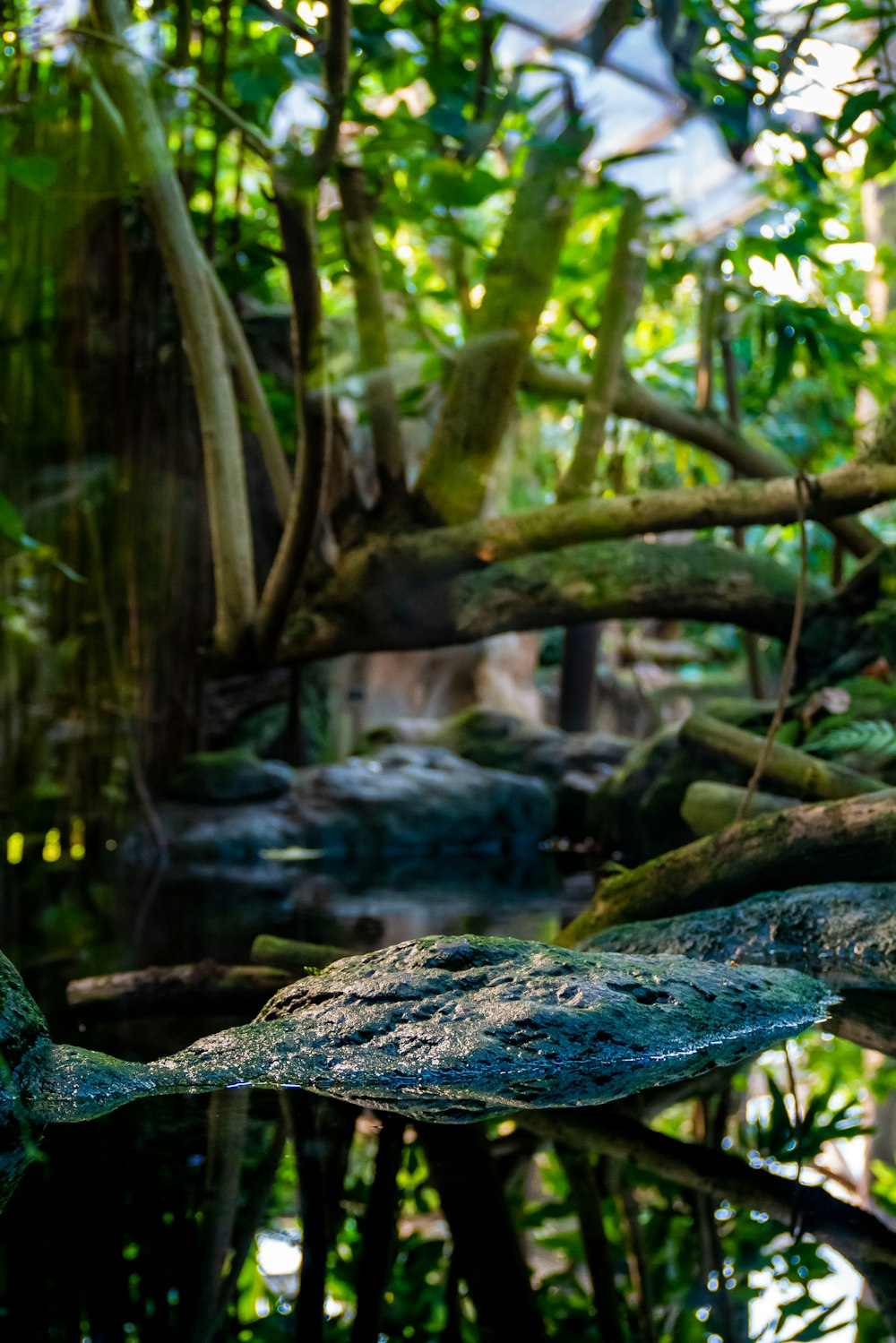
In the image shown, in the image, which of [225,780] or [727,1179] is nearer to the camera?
[727,1179]

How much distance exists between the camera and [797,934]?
8.46 ft

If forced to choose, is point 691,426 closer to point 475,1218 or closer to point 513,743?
point 513,743

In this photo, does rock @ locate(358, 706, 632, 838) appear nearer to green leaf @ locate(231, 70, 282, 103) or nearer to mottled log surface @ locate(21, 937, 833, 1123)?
green leaf @ locate(231, 70, 282, 103)

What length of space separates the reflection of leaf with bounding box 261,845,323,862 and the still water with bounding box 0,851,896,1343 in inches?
140

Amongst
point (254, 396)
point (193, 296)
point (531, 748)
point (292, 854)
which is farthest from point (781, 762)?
point (531, 748)

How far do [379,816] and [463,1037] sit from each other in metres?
4.22

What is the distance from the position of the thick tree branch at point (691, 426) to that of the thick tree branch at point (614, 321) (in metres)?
0.38

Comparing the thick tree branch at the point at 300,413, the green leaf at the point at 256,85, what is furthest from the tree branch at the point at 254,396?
the green leaf at the point at 256,85

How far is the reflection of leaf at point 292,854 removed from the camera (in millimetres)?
5605

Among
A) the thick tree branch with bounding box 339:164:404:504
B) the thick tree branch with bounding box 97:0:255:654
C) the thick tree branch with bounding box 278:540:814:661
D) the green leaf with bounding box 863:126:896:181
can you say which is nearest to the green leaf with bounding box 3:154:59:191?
the thick tree branch with bounding box 97:0:255:654

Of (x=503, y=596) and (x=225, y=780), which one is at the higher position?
(x=503, y=596)

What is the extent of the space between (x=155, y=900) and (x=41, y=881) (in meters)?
0.74

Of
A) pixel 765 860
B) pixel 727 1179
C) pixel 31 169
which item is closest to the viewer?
pixel 727 1179

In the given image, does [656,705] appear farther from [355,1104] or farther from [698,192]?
[355,1104]
